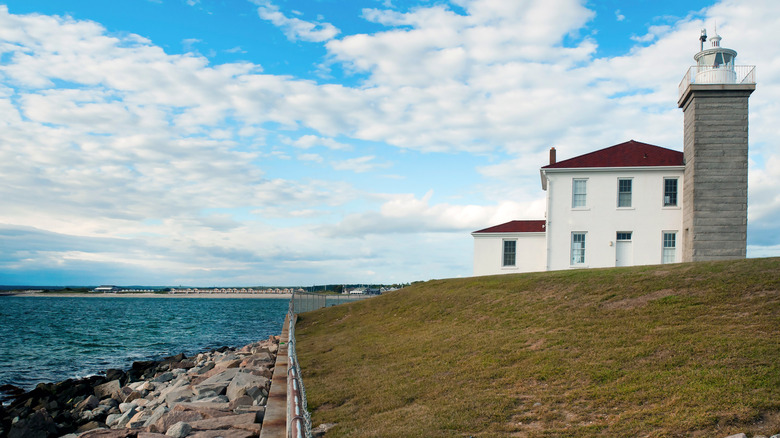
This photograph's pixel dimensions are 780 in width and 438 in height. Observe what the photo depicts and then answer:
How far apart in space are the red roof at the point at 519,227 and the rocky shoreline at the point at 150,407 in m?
14.1

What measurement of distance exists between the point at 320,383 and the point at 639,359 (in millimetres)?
5914

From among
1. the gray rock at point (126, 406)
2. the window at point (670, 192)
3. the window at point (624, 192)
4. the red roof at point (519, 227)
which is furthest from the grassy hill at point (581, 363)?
the red roof at point (519, 227)

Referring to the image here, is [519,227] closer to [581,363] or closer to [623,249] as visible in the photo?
[623,249]

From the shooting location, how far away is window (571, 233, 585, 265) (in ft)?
80.8

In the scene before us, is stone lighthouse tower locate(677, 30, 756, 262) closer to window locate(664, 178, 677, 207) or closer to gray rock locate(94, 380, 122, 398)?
window locate(664, 178, 677, 207)

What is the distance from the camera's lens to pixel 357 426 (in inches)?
292

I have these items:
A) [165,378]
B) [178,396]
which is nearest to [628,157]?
[165,378]

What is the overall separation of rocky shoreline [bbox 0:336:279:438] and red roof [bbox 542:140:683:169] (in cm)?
1670

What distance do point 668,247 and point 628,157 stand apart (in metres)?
4.51

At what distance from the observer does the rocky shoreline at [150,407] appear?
7.97 meters

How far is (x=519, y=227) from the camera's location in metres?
27.3

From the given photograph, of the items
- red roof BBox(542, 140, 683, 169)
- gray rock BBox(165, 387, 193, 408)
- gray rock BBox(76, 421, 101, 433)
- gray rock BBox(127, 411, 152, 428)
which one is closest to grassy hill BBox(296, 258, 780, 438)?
gray rock BBox(165, 387, 193, 408)

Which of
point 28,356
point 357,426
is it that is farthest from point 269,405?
point 28,356

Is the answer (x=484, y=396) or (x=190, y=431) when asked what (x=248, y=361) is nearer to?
(x=190, y=431)
